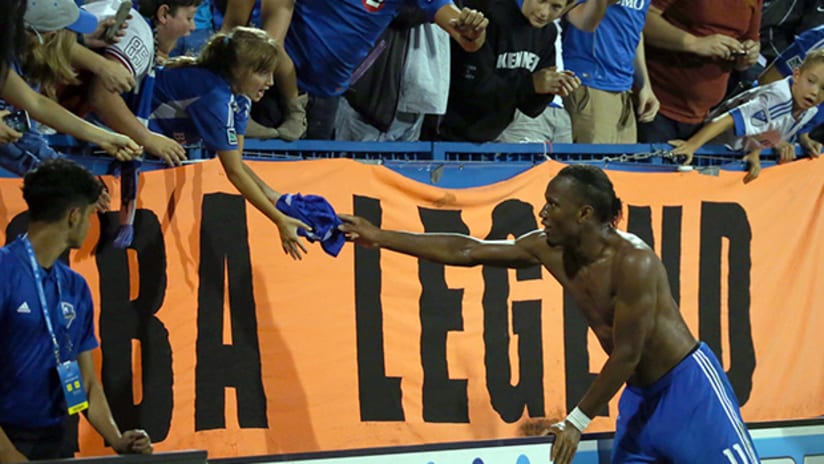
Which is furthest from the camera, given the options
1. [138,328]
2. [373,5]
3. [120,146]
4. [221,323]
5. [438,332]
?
[438,332]

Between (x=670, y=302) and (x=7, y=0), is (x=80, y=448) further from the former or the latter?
(x=7, y=0)

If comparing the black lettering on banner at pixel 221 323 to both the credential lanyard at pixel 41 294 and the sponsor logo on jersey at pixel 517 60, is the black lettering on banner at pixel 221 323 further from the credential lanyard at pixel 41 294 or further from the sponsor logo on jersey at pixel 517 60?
the sponsor logo on jersey at pixel 517 60

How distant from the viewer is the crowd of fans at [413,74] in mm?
5191

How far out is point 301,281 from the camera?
6.47 meters

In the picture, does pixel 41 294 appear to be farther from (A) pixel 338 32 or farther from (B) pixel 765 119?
(B) pixel 765 119

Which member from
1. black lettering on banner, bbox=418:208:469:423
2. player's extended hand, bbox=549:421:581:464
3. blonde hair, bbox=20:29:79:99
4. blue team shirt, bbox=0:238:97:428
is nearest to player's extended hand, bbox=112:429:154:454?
blue team shirt, bbox=0:238:97:428

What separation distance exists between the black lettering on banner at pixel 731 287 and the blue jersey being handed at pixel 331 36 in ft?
8.79

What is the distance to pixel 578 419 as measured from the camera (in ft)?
14.7

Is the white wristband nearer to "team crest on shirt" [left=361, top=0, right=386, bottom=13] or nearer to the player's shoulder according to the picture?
the player's shoulder

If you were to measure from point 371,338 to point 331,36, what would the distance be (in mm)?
1766

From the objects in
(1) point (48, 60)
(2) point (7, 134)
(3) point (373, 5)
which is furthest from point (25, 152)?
(3) point (373, 5)

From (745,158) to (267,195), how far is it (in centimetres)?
379

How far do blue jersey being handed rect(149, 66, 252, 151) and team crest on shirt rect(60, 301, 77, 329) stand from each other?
58.2 inches

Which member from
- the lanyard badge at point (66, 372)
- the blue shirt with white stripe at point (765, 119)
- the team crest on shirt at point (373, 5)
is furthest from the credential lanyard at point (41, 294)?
the blue shirt with white stripe at point (765, 119)
